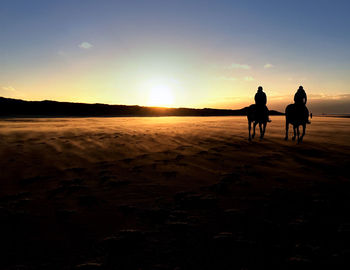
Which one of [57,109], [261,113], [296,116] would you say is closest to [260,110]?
[261,113]

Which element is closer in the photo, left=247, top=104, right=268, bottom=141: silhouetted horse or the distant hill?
left=247, top=104, right=268, bottom=141: silhouetted horse

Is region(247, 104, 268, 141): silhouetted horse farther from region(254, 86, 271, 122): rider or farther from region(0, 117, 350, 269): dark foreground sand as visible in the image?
region(0, 117, 350, 269): dark foreground sand

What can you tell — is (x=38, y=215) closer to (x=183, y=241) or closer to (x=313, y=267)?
(x=183, y=241)

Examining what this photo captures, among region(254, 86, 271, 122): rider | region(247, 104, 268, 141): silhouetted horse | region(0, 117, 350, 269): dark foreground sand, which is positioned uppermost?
region(254, 86, 271, 122): rider

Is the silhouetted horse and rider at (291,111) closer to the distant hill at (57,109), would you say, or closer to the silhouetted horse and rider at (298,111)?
the silhouetted horse and rider at (298,111)

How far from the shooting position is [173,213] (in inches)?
125

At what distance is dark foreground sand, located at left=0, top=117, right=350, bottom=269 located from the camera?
7.30 feet

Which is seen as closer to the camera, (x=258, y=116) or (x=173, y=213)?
(x=173, y=213)

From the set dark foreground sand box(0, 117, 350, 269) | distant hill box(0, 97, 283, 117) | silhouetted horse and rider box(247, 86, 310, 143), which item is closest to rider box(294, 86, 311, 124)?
silhouetted horse and rider box(247, 86, 310, 143)

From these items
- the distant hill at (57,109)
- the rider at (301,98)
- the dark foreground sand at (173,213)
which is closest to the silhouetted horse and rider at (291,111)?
the rider at (301,98)

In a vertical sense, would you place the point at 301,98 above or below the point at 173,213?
above

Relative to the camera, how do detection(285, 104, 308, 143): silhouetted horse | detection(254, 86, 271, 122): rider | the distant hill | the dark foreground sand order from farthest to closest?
the distant hill
detection(254, 86, 271, 122): rider
detection(285, 104, 308, 143): silhouetted horse
the dark foreground sand

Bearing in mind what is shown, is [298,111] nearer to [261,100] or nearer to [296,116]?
[296,116]

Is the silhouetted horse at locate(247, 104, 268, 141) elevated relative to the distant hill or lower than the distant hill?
lower
